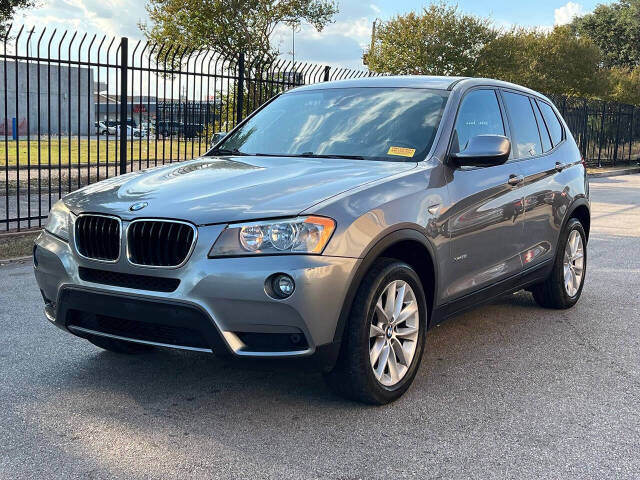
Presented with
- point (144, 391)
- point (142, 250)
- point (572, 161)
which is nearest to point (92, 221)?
point (142, 250)

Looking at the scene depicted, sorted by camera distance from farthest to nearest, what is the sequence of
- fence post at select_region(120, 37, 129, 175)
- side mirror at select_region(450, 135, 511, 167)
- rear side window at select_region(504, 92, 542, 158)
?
fence post at select_region(120, 37, 129, 175)
rear side window at select_region(504, 92, 542, 158)
side mirror at select_region(450, 135, 511, 167)

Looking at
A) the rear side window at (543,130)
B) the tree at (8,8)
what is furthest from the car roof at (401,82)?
the tree at (8,8)

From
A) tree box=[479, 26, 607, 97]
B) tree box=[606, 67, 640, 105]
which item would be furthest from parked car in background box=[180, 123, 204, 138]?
tree box=[606, 67, 640, 105]

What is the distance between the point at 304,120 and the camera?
5.08 m

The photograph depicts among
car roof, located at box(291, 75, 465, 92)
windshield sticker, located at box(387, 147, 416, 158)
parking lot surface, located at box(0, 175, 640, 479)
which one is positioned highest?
car roof, located at box(291, 75, 465, 92)

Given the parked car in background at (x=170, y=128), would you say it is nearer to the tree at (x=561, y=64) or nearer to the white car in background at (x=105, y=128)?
the white car in background at (x=105, y=128)

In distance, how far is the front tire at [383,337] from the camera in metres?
3.68

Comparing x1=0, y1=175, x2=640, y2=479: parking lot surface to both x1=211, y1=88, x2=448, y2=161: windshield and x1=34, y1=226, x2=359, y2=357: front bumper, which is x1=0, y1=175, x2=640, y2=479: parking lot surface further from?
x1=211, y1=88, x2=448, y2=161: windshield

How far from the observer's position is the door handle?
16.5ft

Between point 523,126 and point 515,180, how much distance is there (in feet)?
2.36

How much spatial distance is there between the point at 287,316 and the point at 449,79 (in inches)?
98.8

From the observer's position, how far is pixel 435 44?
26.7 meters

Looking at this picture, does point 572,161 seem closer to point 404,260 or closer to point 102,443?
point 404,260

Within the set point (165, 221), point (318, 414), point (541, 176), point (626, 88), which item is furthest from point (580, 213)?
point (626, 88)
